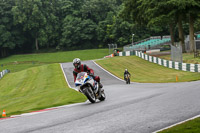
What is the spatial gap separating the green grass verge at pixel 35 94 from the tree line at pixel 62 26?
52708 mm

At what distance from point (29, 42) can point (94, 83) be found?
9422cm

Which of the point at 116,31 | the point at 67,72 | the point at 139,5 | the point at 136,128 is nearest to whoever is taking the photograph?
the point at 136,128

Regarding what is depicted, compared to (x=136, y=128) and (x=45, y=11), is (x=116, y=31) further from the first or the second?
(x=136, y=128)

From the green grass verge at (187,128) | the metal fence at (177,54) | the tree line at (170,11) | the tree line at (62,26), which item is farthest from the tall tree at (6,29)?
the green grass verge at (187,128)

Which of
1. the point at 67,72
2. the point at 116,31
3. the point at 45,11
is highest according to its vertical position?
the point at 45,11

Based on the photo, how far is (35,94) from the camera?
2300 centimetres

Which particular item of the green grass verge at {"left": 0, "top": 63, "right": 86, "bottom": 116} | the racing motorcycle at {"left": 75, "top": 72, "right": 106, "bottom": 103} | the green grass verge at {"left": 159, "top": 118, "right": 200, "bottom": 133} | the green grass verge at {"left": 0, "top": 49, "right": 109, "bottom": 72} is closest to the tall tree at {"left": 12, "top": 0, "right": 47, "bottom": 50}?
the green grass verge at {"left": 0, "top": 49, "right": 109, "bottom": 72}

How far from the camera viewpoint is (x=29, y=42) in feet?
339

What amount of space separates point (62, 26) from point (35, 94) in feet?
261

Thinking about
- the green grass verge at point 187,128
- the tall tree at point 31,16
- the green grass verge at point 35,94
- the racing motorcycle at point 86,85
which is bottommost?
the green grass verge at point 35,94

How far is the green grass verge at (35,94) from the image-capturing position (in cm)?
1475

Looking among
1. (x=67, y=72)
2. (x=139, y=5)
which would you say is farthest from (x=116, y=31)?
(x=67, y=72)

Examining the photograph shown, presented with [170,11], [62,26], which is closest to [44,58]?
[62,26]

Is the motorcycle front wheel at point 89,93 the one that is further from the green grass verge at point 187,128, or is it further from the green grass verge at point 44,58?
the green grass verge at point 44,58
